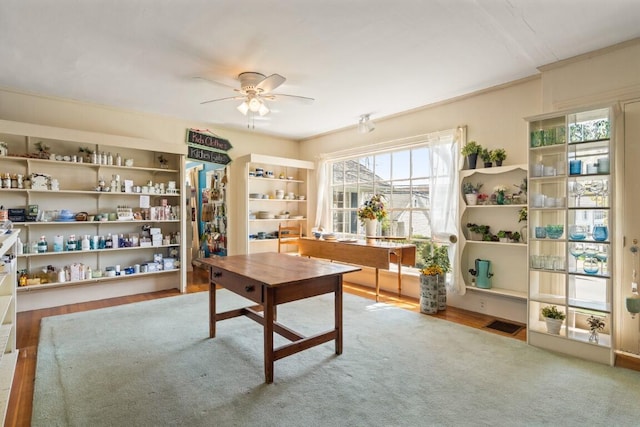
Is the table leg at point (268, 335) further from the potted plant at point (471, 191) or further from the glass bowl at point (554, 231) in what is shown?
the potted plant at point (471, 191)

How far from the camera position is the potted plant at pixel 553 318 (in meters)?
2.81

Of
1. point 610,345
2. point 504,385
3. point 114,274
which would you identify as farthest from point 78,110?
point 610,345

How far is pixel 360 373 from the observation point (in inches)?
93.2

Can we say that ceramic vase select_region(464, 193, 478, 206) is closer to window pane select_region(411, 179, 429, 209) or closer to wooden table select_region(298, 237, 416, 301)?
window pane select_region(411, 179, 429, 209)

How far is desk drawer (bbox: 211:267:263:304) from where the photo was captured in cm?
236

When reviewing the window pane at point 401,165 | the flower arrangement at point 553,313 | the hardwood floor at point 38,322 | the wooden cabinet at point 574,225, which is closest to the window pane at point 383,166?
the window pane at point 401,165

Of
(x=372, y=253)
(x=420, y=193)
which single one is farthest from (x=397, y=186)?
(x=372, y=253)

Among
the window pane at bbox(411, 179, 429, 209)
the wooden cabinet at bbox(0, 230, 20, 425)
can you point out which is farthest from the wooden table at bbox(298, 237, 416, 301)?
the wooden cabinet at bbox(0, 230, 20, 425)

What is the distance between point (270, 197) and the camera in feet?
19.1

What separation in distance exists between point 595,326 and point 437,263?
154 centimetres

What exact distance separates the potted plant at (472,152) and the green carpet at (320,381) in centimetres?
186

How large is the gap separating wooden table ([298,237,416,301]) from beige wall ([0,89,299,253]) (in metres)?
1.64

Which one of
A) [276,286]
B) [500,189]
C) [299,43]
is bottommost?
[276,286]

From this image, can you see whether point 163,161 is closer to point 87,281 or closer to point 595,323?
point 87,281
